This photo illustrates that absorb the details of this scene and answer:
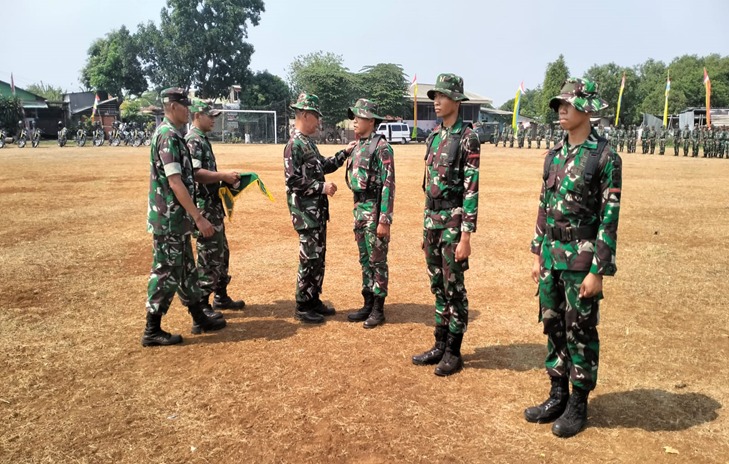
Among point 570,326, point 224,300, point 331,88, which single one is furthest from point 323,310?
point 331,88

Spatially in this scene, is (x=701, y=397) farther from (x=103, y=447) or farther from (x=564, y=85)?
(x=103, y=447)

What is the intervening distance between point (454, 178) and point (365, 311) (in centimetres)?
188

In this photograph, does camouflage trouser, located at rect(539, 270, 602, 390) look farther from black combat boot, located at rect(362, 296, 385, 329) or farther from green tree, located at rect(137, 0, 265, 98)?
green tree, located at rect(137, 0, 265, 98)

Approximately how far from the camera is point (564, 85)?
3201 mm

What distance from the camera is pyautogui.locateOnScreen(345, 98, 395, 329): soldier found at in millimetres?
4781

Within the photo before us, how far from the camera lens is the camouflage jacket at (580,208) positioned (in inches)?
117

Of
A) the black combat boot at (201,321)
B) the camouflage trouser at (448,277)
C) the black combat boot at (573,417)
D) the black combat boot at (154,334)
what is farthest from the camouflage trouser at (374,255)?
the black combat boot at (573,417)

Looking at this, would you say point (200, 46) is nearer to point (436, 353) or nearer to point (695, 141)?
point (695, 141)

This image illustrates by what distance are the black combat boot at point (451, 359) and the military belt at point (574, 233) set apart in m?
1.23

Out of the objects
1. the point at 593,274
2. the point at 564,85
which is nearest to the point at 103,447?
the point at 593,274

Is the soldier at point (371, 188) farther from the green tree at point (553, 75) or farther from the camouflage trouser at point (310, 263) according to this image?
the green tree at point (553, 75)

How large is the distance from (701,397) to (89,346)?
4.87m

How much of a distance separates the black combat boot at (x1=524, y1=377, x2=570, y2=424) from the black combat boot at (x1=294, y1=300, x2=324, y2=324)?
2.29 m

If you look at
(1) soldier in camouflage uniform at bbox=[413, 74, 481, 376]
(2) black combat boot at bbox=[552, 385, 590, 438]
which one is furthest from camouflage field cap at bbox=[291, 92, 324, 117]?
(2) black combat boot at bbox=[552, 385, 590, 438]
